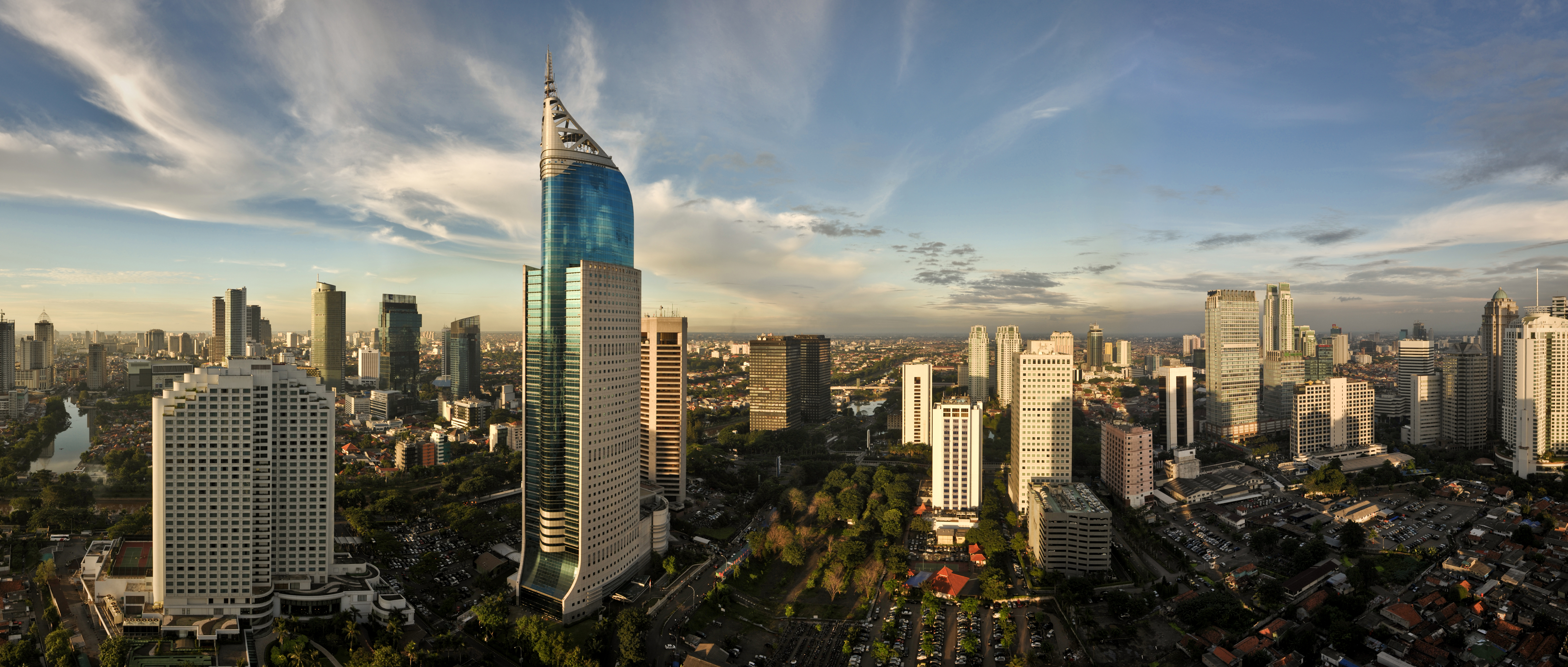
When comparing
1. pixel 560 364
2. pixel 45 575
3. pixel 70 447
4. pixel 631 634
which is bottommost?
pixel 631 634

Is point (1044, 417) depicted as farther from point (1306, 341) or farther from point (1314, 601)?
point (1306, 341)

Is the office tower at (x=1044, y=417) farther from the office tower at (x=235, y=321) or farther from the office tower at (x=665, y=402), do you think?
the office tower at (x=235, y=321)

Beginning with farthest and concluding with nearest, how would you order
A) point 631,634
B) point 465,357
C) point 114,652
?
point 465,357
point 631,634
point 114,652

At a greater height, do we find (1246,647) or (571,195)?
(571,195)

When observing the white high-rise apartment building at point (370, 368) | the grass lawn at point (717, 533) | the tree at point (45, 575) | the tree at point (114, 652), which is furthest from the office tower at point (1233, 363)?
the white high-rise apartment building at point (370, 368)

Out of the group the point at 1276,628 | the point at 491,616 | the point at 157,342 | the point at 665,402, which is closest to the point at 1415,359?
the point at 1276,628

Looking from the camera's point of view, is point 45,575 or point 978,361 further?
point 978,361

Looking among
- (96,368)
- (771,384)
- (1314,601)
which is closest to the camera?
(1314,601)

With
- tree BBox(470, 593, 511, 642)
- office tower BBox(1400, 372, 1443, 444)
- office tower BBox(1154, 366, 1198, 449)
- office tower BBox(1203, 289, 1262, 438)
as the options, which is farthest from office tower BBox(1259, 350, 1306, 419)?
tree BBox(470, 593, 511, 642)

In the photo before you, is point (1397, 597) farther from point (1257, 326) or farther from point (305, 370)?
point (305, 370)
